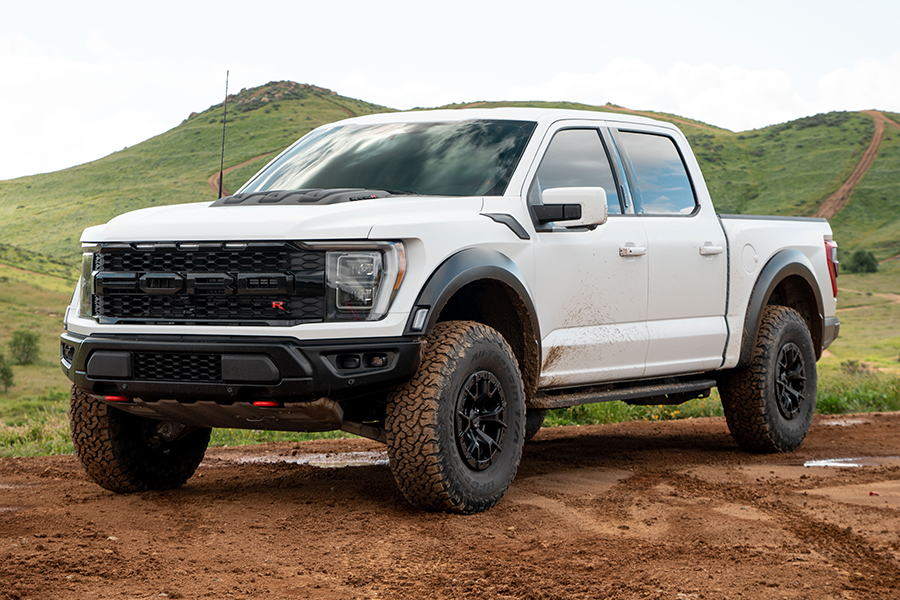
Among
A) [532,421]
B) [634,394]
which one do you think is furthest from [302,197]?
[532,421]

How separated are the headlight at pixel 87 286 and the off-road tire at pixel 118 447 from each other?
1.95 ft

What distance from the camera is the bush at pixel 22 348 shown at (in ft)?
144

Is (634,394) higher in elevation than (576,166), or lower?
lower

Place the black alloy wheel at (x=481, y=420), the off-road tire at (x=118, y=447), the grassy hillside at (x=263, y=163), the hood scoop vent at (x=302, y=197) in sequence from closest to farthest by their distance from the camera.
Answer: the black alloy wheel at (x=481, y=420)
the hood scoop vent at (x=302, y=197)
the off-road tire at (x=118, y=447)
the grassy hillside at (x=263, y=163)

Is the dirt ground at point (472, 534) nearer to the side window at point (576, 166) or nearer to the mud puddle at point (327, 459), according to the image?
the mud puddle at point (327, 459)

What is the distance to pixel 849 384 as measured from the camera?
13.5 m

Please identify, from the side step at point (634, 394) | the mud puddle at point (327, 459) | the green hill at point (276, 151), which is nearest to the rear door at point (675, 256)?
the side step at point (634, 394)

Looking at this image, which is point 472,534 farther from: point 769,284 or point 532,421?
point 769,284

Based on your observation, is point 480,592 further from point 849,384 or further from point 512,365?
point 849,384

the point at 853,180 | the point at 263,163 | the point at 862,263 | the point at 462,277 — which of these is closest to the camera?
the point at 462,277

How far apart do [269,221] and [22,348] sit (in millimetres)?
42641

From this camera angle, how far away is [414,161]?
6141 mm

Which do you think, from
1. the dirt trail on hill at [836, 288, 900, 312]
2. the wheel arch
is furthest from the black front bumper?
the dirt trail on hill at [836, 288, 900, 312]

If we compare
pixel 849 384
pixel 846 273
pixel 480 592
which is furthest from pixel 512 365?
pixel 846 273
